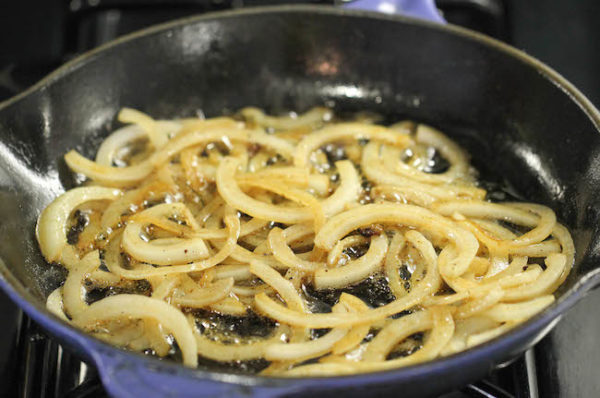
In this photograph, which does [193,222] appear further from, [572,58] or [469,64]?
[572,58]

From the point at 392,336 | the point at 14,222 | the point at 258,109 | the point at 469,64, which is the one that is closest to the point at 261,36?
the point at 258,109

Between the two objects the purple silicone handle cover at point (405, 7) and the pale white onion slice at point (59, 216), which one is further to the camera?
the purple silicone handle cover at point (405, 7)

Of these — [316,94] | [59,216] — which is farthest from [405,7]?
[59,216]

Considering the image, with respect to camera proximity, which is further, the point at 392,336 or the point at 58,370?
the point at 58,370

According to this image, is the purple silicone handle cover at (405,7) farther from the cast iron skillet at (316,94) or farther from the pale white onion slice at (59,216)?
the pale white onion slice at (59,216)

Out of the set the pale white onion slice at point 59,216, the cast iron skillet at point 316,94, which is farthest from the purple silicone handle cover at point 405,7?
the pale white onion slice at point 59,216

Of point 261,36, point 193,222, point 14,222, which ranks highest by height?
point 261,36

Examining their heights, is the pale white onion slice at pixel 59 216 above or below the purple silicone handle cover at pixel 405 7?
below
